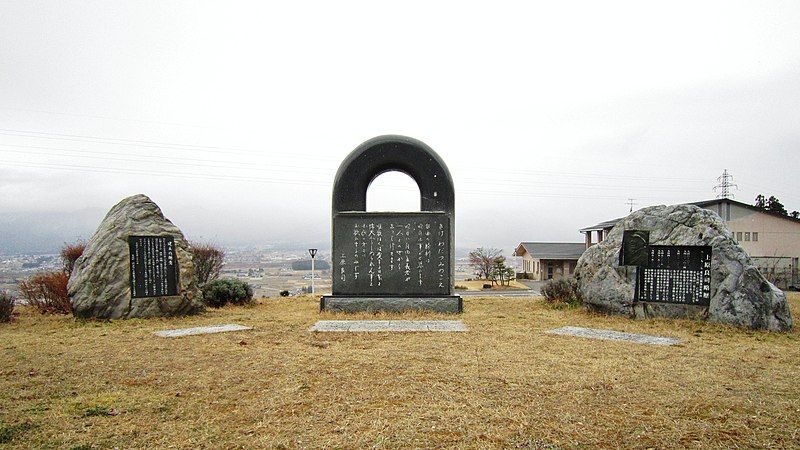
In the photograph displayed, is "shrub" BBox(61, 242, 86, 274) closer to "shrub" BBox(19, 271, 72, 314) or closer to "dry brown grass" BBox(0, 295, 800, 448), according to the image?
"shrub" BBox(19, 271, 72, 314)

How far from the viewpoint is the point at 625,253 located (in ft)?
37.6

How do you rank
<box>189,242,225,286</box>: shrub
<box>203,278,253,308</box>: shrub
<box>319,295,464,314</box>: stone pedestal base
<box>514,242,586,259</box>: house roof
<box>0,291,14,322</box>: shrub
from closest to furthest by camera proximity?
<box>0,291,14,322</box>: shrub < <box>319,295,464,314</box>: stone pedestal base < <box>203,278,253,308</box>: shrub < <box>189,242,225,286</box>: shrub < <box>514,242,586,259</box>: house roof

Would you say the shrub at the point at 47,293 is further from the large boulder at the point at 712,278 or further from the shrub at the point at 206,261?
the large boulder at the point at 712,278

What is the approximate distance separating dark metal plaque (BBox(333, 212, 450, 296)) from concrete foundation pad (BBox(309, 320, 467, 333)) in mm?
1611

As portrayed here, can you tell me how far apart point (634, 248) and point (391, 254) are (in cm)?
523

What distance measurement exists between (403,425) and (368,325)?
18.7 ft

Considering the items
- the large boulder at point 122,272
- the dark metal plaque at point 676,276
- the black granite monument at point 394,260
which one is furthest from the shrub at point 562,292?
the large boulder at point 122,272

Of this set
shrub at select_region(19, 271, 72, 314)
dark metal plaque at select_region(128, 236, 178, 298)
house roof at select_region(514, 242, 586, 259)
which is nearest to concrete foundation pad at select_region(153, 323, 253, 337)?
dark metal plaque at select_region(128, 236, 178, 298)

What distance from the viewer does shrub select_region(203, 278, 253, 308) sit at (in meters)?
14.1

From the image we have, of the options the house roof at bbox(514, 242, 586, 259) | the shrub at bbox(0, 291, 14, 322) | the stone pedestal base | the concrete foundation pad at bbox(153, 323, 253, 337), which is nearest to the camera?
the concrete foundation pad at bbox(153, 323, 253, 337)

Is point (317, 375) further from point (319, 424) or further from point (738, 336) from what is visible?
point (738, 336)

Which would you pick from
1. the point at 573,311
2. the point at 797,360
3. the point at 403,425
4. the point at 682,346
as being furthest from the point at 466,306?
the point at 403,425

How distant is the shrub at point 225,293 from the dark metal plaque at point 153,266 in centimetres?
250

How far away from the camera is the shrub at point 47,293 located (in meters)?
12.5
